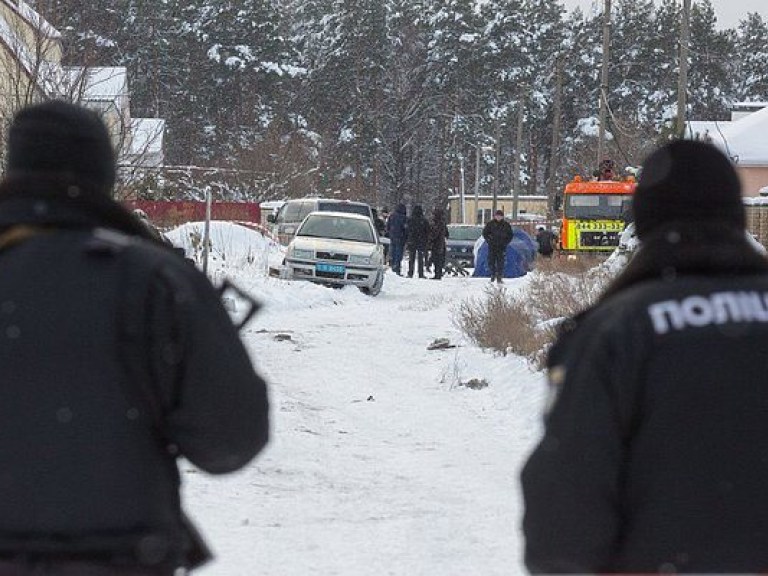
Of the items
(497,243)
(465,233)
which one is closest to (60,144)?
(497,243)

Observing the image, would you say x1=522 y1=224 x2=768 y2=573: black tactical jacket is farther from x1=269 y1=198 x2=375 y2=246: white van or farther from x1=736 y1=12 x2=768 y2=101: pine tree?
x1=736 y1=12 x2=768 y2=101: pine tree

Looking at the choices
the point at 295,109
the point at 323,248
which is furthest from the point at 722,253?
the point at 295,109

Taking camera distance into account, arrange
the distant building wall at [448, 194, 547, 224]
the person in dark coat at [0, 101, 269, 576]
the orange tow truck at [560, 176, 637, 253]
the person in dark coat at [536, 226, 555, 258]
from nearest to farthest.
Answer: the person in dark coat at [0, 101, 269, 576], the orange tow truck at [560, 176, 637, 253], the person in dark coat at [536, 226, 555, 258], the distant building wall at [448, 194, 547, 224]

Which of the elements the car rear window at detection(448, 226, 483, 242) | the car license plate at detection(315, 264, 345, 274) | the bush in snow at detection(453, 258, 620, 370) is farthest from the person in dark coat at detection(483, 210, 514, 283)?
the car rear window at detection(448, 226, 483, 242)

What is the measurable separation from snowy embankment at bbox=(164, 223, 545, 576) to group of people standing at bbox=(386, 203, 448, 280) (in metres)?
15.1

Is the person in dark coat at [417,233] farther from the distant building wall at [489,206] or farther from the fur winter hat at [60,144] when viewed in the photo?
A: the distant building wall at [489,206]

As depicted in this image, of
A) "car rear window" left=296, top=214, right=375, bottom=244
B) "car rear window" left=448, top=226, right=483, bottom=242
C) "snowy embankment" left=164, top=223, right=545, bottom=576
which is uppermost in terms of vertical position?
"car rear window" left=296, top=214, right=375, bottom=244

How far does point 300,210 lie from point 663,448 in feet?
104

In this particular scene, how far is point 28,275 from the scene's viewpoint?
320 centimetres

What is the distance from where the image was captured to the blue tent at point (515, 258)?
3716 centimetres

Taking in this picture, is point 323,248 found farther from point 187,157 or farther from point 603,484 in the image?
point 187,157

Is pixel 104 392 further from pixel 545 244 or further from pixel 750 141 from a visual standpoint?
pixel 545 244

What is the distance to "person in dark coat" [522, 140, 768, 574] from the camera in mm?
2885

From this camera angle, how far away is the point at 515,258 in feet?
122
